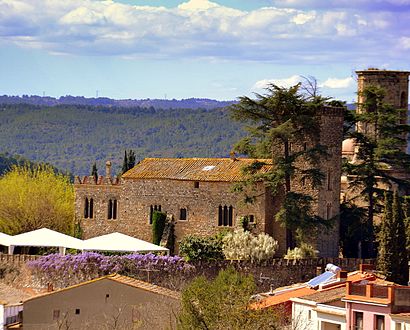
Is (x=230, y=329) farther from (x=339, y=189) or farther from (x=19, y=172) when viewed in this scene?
(x=19, y=172)

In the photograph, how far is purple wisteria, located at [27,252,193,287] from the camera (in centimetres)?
6247

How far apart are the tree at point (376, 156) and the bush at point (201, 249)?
7794 mm

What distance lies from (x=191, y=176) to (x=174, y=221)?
2152 millimetres

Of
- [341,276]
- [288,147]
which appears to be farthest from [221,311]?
[288,147]

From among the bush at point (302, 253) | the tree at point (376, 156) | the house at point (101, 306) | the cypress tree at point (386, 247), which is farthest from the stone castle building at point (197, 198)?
the house at point (101, 306)

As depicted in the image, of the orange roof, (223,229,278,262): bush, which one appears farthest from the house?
(223,229,278,262): bush

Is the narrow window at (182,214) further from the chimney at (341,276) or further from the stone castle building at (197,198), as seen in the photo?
the chimney at (341,276)

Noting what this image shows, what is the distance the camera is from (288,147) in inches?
2724

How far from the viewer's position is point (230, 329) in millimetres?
45812

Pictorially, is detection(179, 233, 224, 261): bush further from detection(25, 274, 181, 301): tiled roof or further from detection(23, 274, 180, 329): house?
detection(23, 274, 180, 329): house

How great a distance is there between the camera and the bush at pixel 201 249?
217ft

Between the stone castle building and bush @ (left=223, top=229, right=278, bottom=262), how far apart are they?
153cm

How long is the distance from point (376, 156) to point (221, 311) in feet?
85.6

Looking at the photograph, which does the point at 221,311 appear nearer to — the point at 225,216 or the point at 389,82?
the point at 225,216
